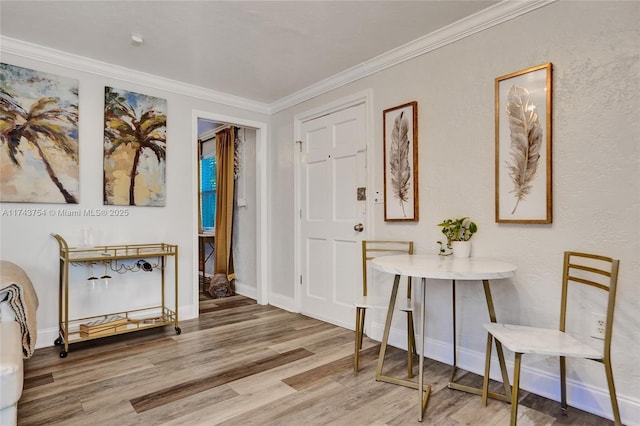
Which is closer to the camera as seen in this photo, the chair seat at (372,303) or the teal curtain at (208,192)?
the chair seat at (372,303)

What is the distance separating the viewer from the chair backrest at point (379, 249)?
8.96ft

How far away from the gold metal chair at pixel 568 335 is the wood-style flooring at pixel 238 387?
30 cm

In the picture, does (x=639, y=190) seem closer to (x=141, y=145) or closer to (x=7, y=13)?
(x=141, y=145)

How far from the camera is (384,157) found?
2926mm

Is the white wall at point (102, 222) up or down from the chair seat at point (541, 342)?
up

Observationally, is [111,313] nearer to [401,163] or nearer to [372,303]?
[372,303]

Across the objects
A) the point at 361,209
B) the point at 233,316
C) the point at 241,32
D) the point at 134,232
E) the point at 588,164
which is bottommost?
the point at 233,316

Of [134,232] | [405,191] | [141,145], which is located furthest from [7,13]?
[405,191]

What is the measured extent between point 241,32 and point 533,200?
7.36ft

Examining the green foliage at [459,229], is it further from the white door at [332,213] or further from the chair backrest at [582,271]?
the white door at [332,213]

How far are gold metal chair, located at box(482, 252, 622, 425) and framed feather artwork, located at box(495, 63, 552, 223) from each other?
1.05 feet

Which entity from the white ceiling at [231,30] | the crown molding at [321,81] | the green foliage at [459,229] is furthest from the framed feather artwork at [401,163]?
the white ceiling at [231,30]

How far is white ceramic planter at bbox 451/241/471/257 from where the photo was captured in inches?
89.8

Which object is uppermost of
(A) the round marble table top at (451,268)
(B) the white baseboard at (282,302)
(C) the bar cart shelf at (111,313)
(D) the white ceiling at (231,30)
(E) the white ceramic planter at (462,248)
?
(D) the white ceiling at (231,30)
